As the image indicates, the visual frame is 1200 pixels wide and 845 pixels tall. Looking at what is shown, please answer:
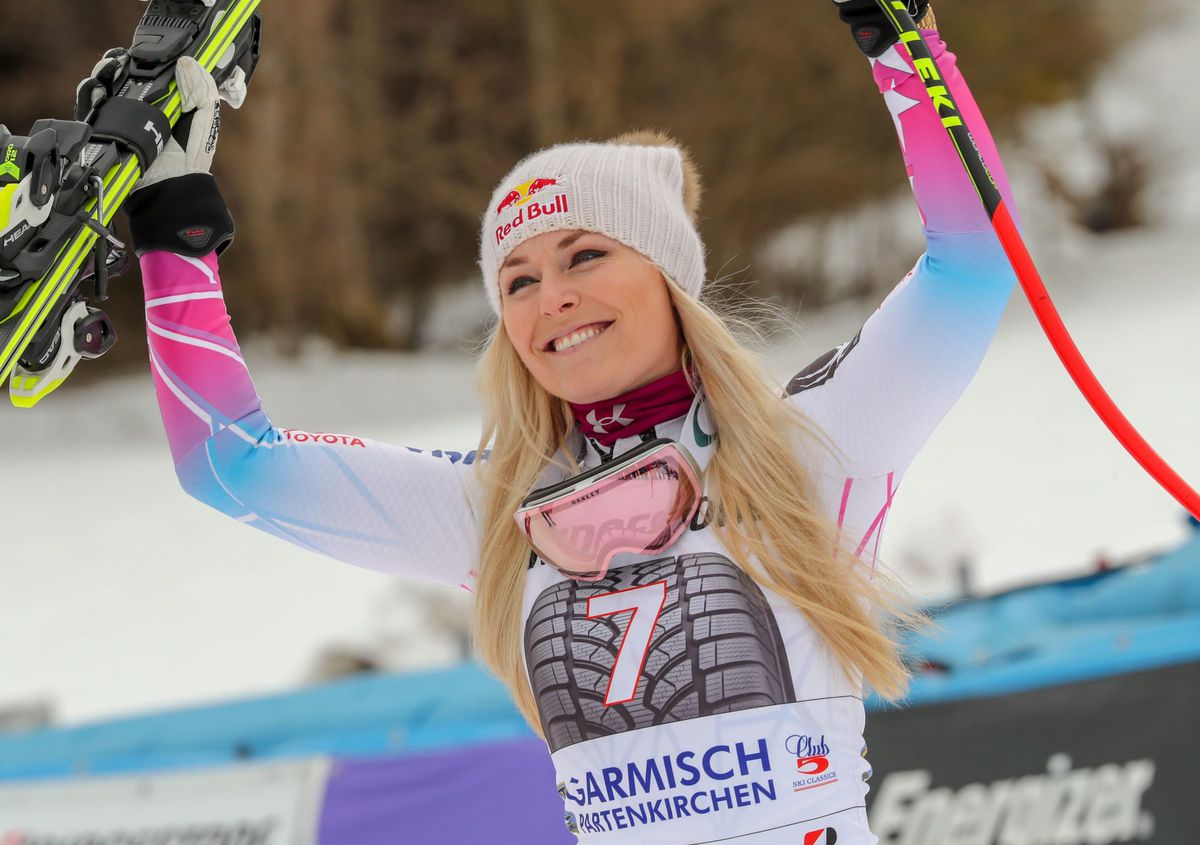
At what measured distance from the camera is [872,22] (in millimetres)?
1686

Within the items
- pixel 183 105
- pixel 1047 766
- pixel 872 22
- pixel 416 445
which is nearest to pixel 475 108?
pixel 416 445

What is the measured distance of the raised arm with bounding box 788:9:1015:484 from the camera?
1.66 m

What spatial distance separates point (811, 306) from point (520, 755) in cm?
982

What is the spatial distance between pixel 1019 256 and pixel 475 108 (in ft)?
38.3

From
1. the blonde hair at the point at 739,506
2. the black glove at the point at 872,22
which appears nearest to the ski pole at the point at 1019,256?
the black glove at the point at 872,22

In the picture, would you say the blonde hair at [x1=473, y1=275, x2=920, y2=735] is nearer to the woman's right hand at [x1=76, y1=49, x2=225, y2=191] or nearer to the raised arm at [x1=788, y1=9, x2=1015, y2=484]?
the raised arm at [x1=788, y1=9, x2=1015, y2=484]

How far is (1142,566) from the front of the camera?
421cm

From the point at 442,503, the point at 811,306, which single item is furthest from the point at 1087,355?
the point at 442,503

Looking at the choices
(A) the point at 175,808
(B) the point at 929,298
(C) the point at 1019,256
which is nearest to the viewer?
(C) the point at 1019,256

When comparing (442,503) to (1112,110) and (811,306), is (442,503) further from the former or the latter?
(1112,110)

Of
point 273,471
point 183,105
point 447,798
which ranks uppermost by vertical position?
point 183,105

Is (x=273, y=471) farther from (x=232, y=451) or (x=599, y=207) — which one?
(x=599, y=207)

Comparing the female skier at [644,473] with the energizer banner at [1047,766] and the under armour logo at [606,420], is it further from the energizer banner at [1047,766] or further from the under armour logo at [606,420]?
the energizer banner at [1047,766]

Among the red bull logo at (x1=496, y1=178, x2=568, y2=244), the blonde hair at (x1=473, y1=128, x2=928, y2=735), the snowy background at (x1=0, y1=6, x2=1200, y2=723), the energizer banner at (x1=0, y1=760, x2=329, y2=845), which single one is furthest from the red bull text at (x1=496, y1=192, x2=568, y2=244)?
the energizer banner at (x1=0, y1=760, x2=329, y2=845)
